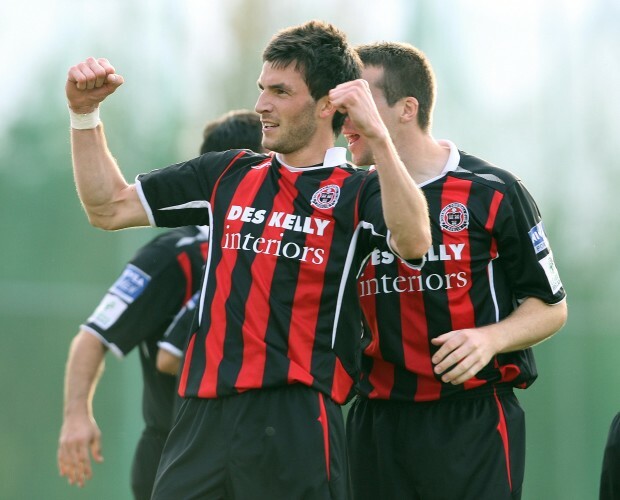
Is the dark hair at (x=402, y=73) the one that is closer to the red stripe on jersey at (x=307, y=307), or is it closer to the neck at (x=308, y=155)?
the neck at (x=308, y=155)

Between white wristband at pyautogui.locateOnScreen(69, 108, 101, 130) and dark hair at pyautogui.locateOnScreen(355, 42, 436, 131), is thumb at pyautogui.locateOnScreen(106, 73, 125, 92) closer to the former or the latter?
white wristband at pyautogui.locateOnScreen(69, 108, 101, 130)

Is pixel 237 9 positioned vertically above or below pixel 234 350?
above

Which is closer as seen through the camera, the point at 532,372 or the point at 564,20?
the point at 532,372

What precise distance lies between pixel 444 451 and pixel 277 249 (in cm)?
98

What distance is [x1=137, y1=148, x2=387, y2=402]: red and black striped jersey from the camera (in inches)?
130

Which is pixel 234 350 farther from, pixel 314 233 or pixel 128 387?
pixel 128 387

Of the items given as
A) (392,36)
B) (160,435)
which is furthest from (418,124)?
(392,36)

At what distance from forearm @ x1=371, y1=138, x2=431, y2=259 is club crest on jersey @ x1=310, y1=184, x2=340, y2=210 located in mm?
280

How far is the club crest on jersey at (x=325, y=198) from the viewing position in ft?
11.2

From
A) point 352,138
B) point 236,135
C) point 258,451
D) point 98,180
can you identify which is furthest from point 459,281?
point 236,135

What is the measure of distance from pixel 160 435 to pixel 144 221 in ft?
5.12

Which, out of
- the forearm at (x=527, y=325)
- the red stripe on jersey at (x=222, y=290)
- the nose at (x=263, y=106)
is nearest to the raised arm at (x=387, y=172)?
the nose at (x=263, y=106)

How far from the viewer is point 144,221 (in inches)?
142

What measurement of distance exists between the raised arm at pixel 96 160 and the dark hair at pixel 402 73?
42.2 inches
